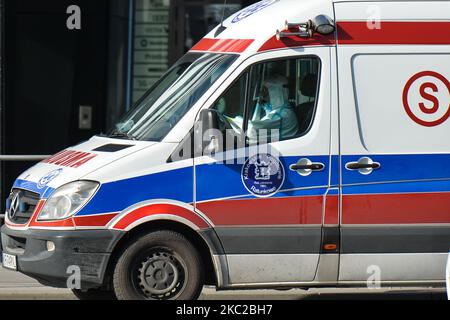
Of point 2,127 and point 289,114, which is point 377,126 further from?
point 2,127

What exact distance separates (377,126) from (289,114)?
25.5 inches

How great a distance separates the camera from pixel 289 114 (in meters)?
7.88

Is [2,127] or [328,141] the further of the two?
[2,127]

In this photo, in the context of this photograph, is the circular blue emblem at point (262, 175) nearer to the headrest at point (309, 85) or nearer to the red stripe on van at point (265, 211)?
the red stripe on van at point (265, 211)

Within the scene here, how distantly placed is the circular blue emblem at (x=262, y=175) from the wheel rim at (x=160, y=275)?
732 mm

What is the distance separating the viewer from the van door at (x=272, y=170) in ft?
25.2

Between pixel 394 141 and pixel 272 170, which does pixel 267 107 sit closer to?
pixel 272 170

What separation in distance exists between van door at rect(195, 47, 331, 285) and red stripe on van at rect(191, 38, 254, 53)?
144 millimetres

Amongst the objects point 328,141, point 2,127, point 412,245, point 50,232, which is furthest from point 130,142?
point 2,127

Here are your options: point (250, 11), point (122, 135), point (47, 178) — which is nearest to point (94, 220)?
point (47, 178)

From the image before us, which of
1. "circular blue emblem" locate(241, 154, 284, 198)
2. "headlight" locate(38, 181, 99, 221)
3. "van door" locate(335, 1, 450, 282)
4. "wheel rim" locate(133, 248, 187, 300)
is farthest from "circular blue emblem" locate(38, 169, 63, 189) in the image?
"van door" locate(335, 1, 450, 282)

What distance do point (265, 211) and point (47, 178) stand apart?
1583 mm

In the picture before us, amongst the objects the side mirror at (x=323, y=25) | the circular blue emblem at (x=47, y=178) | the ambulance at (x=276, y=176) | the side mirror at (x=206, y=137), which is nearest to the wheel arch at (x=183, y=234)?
the ambulance at (x=276, y=176)

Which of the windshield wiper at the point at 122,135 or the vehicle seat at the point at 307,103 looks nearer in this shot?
the vehicle seat at the point at 307,103
